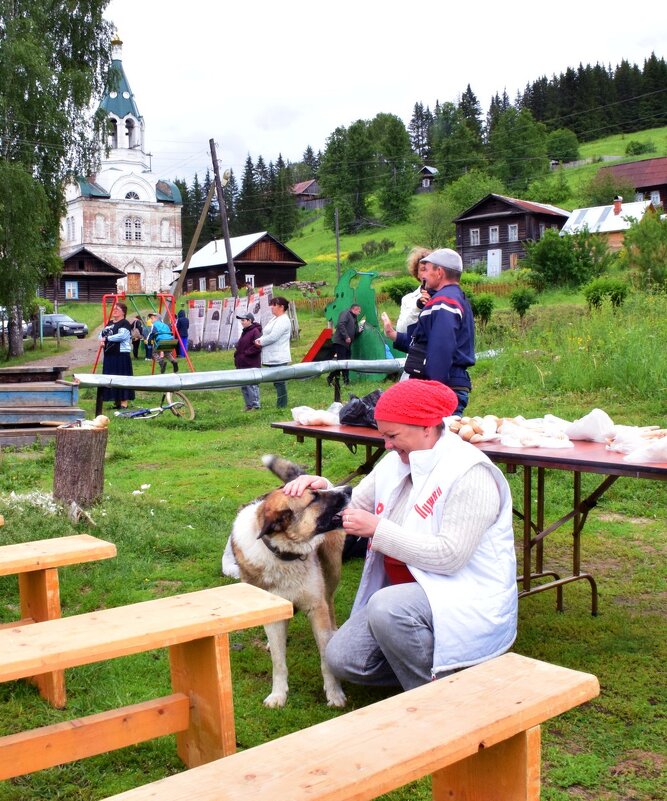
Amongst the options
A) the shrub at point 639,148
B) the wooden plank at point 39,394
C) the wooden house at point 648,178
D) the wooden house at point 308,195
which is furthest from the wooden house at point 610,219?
the wooden house at point 308,195

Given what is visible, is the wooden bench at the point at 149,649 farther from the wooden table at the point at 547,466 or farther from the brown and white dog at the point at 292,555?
the wooden table at the point at 547,466

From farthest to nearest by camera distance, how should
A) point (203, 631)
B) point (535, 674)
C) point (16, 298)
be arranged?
point (16, 298) < point (203, 631) < point (535, 674)

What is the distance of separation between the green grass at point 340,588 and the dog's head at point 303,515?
2.45 feet

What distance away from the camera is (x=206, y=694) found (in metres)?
2.79

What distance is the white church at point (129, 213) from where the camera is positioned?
65.9 m

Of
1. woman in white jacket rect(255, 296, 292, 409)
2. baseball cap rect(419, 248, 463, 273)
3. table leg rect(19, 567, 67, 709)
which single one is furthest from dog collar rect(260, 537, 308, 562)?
woman in white jacket rect(255, 296, 292, 409)

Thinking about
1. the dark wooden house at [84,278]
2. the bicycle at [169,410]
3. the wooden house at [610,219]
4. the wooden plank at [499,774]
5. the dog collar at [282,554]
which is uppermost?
the wooden house at [610,219]

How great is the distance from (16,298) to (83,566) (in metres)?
19.1

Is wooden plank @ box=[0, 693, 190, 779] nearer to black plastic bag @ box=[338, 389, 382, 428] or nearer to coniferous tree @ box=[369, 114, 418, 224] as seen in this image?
black plastic bag @ box=[338, 389, 382, 428]

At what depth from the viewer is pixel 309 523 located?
133 inches

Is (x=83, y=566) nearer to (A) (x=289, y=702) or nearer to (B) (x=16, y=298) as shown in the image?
(A) (x=289, y=702)

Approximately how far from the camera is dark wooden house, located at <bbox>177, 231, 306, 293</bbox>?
185ft

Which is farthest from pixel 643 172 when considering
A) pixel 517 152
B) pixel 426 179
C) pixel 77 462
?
pixel 77 462

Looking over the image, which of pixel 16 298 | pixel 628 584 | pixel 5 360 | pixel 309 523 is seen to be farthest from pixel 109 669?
pixel 5 360
